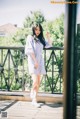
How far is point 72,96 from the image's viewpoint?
47.0 inches

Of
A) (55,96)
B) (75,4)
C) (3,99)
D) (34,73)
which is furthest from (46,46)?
(75,4)

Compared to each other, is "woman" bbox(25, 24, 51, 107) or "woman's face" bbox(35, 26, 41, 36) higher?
"woman's face" bbox(35, 26, 41, 36)

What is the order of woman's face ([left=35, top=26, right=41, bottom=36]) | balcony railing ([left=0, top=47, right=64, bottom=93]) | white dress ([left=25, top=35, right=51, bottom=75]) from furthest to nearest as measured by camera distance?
balcony railing ([left=0, top=47, right=64, bottom=93])
woman's face ([left=35, top=26, right=41, bottom=36])
white dress ([left=25, top=35, right=51, bottom=75])

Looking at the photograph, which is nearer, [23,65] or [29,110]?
[29,110]

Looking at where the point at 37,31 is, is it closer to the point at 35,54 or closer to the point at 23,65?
the point at 35,54

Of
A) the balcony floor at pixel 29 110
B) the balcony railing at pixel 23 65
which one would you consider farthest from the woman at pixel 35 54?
the balcony railing at pixel 23 65

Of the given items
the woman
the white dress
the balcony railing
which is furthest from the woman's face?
the balcony railing

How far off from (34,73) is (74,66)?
2.97 metres

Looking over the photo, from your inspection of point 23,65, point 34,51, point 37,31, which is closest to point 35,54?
point 34,51

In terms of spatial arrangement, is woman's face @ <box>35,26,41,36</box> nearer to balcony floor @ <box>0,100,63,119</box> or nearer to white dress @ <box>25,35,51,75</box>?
white dress @ <box>25,35,51,75</box>

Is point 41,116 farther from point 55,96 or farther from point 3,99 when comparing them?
point 3,99

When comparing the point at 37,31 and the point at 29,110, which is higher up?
the point at 37,31

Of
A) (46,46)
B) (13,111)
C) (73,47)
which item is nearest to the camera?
(73,47)

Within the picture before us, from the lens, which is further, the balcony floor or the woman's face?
the woman's face
